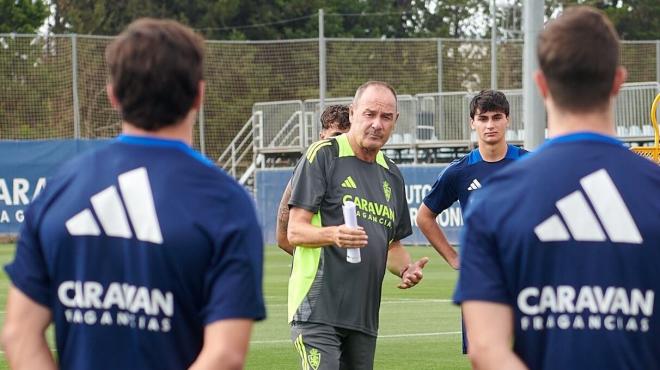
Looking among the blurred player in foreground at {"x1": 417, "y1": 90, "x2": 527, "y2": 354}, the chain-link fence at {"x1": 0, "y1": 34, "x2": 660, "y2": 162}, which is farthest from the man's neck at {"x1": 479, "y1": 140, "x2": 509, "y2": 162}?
the chain-link fence at {"x1": 0, "y1": 34, "x2": 660, "y2": 162}

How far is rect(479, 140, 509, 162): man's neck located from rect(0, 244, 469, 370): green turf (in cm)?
352

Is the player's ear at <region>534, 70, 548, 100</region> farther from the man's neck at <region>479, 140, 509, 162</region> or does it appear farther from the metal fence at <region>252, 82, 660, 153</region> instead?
the metal fence at <region>252, 82, 660, 153</region>

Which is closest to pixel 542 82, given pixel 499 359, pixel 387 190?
pixel 499 359

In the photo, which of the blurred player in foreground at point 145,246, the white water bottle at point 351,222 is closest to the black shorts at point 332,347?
the white water bottle at point 351,222

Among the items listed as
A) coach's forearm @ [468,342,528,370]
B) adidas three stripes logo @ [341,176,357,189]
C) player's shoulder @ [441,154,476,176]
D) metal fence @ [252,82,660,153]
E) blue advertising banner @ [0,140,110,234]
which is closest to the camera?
coach's forearm @ [468,342,528,370]

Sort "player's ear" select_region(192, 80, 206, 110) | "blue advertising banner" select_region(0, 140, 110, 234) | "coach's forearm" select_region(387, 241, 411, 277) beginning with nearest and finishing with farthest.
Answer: "player's ear" select_region(192, 80, 206, 110) < "coach's forearm" select_region(387, 241, 411, 277) < "blue advertising banner" select_region(0, 140, 110, 234)

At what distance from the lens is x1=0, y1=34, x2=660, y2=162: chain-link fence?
34.2 metres

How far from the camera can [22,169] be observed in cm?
3369

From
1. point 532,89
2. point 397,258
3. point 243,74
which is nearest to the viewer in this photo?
point 397,258

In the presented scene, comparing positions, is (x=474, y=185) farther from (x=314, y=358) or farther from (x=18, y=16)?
(x=18, y=16)

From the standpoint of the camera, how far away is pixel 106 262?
3.81 meters

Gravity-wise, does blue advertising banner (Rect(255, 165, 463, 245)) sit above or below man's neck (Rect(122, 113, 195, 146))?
below

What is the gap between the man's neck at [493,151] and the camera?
8.97m

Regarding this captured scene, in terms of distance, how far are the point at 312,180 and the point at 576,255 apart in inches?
164
